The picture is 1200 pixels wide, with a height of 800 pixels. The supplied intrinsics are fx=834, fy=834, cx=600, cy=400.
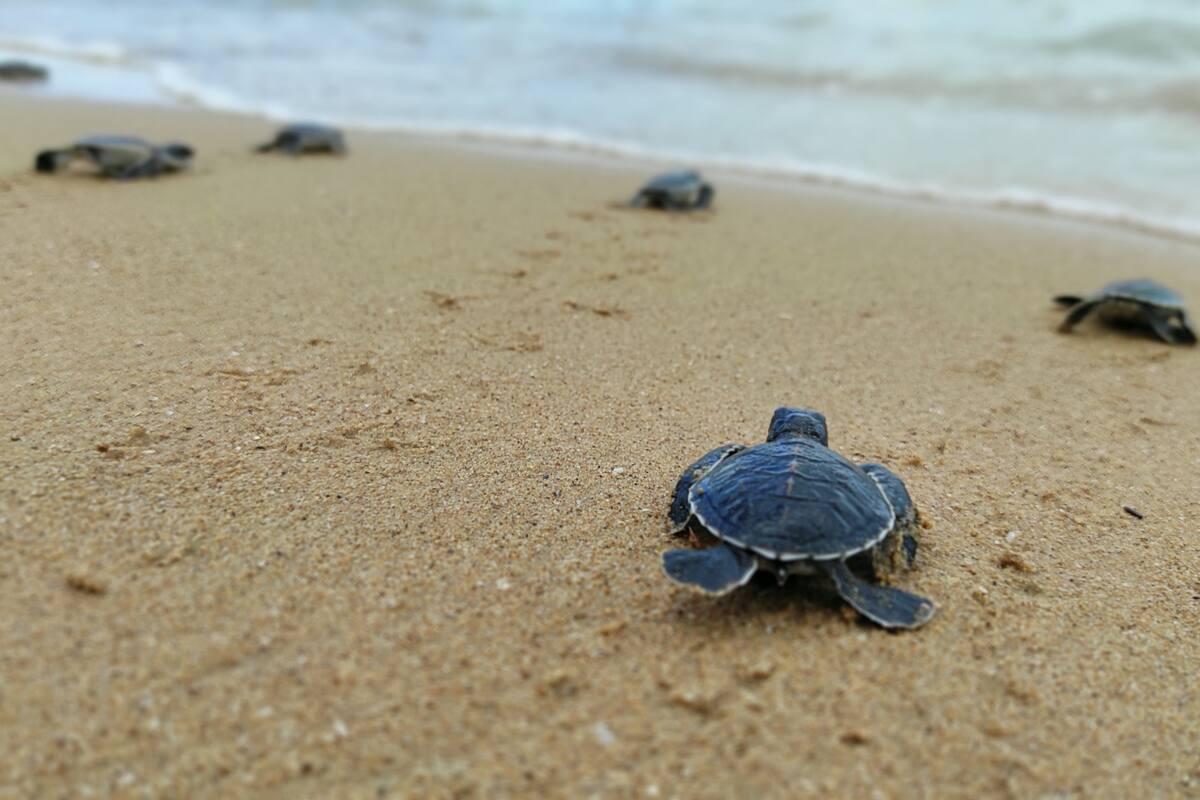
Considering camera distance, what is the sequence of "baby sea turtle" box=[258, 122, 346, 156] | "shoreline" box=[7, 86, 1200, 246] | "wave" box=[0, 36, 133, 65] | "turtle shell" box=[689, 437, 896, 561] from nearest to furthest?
"turtle shell" box=[689, 437, 896, 561], "shoreline" box=[7, 86, 1200, 246], "baby sea turtle" box=[258, 122, 346, 156], "wave" box=[0, 36, 133, 65]

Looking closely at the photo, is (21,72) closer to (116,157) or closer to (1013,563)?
(116,157)

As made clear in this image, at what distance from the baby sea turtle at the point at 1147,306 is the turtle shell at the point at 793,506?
2551 mm

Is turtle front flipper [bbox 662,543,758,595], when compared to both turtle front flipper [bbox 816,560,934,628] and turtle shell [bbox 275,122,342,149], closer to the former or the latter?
turtle front flipper [bbox 816,560,934,628]

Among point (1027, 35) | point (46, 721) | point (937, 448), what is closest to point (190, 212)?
point (46, 721)

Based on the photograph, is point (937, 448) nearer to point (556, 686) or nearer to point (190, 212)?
point (556, 686)

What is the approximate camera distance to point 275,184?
525 cm

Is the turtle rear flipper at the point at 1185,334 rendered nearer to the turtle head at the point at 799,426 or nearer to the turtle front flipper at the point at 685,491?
the turtle head at the point at 799,426

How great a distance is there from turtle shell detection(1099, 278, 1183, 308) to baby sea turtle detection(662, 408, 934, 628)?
2.53m

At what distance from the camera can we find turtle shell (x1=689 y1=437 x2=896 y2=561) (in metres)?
1.86

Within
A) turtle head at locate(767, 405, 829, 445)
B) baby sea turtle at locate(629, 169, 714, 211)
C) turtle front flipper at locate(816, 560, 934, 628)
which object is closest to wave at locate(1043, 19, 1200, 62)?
baby sea turtle at locate(629, 169, 714, 211)

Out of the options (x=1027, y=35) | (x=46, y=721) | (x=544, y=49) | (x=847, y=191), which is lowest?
(x=46, y=721)

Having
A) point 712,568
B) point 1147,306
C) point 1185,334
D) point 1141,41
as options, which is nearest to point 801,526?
point 712,568

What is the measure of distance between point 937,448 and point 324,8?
15219 mm

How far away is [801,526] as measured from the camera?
1871 millimetres
